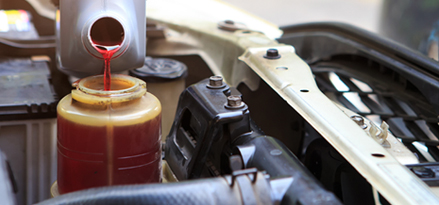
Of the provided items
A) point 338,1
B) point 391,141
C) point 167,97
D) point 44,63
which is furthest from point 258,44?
point 338,1

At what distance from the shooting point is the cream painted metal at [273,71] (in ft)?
2.12

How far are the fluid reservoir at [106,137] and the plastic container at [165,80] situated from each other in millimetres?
380

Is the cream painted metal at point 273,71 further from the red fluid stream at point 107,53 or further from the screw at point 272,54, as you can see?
the red fluid stream at point 107,53

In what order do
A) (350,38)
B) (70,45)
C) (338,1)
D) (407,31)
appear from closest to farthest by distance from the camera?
1. (70,45)
2. (350,38)
3. (407,31)
4. (338,1)

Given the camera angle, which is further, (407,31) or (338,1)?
(338,1)

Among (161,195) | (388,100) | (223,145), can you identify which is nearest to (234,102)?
(223,145)

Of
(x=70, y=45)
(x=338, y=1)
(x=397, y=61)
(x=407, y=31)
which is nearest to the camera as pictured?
(x=70, y=45)

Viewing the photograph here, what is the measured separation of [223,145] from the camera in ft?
2.84

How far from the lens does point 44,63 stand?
4.62 ft

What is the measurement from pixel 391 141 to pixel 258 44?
0.54 meters

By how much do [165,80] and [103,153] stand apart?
0.48 meters

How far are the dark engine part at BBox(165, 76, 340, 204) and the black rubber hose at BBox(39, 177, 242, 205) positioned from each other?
5 cm

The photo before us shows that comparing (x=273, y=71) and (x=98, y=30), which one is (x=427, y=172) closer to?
(x=273, y=71)

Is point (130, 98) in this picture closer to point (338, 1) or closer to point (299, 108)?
point (299, 108)
